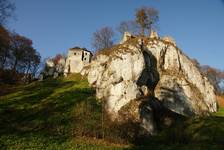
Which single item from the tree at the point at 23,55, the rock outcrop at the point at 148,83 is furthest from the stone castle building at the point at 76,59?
the rock outcrop at the point at 148,83

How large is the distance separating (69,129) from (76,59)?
149 feet

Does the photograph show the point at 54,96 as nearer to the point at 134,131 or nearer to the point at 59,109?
A: the point at 59,109

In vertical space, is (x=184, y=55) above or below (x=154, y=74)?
above

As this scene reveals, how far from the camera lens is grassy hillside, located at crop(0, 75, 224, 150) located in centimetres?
2547

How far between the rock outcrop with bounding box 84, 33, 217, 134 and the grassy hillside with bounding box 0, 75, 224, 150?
114 inches

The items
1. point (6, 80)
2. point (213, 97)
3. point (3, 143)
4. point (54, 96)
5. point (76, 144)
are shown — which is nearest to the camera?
point (3, 143)

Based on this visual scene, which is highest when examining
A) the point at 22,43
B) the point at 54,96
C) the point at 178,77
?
the point at 22,43

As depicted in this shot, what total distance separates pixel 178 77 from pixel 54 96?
18931 mm

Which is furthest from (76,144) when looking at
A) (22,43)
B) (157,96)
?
(22,43)

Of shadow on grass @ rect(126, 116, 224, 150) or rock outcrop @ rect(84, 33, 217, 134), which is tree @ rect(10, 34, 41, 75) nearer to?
rock outcrop @ rect(84, 33, 217, 134)

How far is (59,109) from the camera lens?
115 ft

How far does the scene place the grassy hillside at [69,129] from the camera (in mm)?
25469

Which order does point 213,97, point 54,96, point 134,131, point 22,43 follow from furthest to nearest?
point 22,43 < point 213,97 < point 54,96 < point 134,131

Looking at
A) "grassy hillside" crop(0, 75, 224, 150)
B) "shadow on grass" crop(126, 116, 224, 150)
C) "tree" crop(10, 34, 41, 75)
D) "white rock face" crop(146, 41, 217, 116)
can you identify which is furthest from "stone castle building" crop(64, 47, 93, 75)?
"shadow on grass" crop(126, 116, 224, 150)
